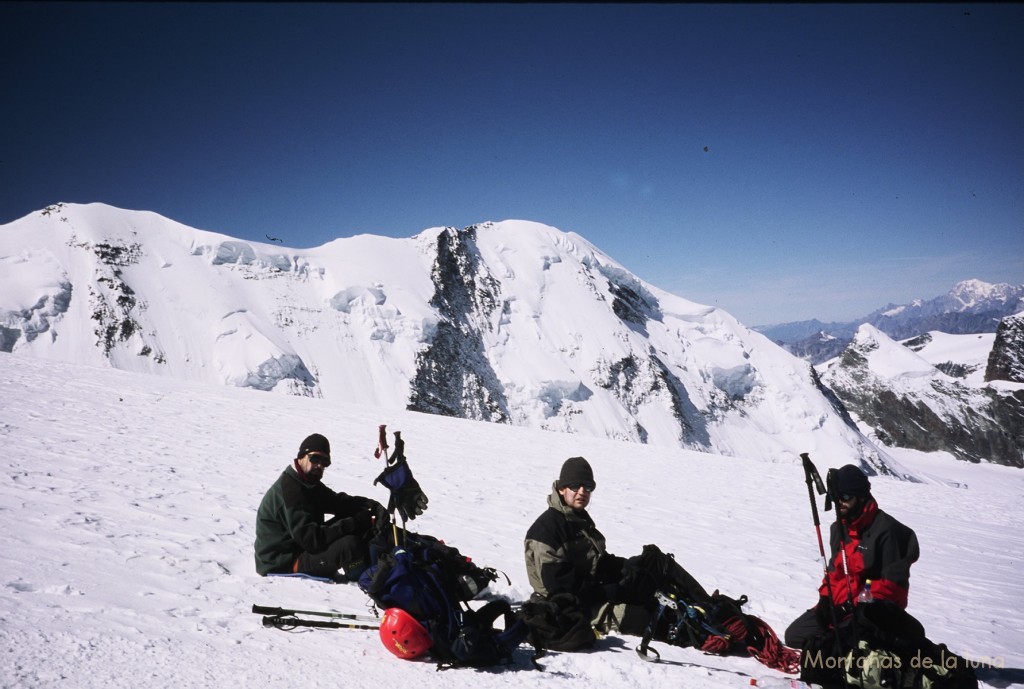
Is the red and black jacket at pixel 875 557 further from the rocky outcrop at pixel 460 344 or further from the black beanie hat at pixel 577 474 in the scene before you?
the rocky outcrop at pixel 460 344

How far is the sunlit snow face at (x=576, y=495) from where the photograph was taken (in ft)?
15.0

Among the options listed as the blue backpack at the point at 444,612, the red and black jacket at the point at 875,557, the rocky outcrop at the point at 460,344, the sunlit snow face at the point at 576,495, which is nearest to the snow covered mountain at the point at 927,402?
the rocky outcrop at the point at 460,344

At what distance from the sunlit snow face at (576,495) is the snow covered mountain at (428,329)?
48.5 m

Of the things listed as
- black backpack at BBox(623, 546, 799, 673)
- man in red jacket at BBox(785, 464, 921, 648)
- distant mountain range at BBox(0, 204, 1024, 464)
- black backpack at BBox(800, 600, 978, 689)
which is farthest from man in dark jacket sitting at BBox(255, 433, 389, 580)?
distant mountain range at BBox(0, 204, 1024, 464)

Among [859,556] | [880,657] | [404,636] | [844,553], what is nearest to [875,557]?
[859,556]

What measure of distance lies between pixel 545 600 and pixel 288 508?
2521 mm

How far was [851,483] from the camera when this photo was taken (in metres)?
4.49

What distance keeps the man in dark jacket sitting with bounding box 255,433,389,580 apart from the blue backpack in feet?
3.04

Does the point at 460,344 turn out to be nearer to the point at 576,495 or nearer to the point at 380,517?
the point at 380,517

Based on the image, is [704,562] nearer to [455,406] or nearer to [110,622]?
[110,622]

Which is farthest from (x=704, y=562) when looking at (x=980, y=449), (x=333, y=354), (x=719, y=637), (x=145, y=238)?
(x=980, y=449)

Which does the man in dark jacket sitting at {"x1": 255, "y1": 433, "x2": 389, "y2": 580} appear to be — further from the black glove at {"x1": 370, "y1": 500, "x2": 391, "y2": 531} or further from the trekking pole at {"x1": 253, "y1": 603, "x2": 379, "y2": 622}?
the trekking pole at {"x1": 253, "y1": 603, "x2": 379, "y2": 622}

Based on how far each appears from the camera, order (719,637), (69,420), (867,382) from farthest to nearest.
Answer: (867,382) → (69,420) → (719,637)

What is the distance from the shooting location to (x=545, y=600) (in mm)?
4277
